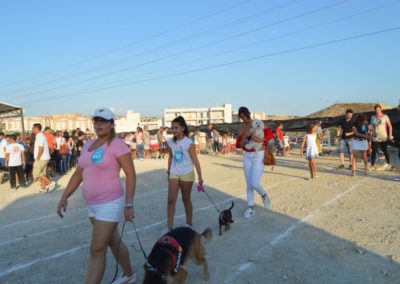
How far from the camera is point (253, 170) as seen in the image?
6867 millimetres

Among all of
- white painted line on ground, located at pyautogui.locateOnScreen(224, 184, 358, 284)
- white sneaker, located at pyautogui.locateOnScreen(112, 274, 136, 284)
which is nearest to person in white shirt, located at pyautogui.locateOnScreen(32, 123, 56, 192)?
white sneaker, located at pyautogui.locateOnScreen(112, 274, 136, 284)

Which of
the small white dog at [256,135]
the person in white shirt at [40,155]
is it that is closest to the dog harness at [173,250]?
the small white dog at [256,135]

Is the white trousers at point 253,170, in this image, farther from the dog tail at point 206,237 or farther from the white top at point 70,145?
the white top at point 70,145

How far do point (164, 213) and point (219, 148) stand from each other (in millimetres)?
18209

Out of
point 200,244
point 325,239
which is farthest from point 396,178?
point 200,244

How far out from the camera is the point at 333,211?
7184 mm

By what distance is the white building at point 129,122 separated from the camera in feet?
305

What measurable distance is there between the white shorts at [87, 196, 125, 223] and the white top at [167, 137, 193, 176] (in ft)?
7.35

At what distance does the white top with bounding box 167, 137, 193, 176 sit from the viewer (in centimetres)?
584

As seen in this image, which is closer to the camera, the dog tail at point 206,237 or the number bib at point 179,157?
the dog tail at point 206,237

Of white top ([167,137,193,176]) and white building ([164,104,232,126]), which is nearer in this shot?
white top ([167,137,193,176])

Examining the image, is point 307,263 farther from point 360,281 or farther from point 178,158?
point 178,158

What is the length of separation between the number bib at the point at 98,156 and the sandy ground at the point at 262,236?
168 cm

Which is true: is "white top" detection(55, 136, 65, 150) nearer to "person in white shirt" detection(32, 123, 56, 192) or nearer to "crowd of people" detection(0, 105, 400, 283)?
"crowd of people" detection(0, 105, 400, 283)
